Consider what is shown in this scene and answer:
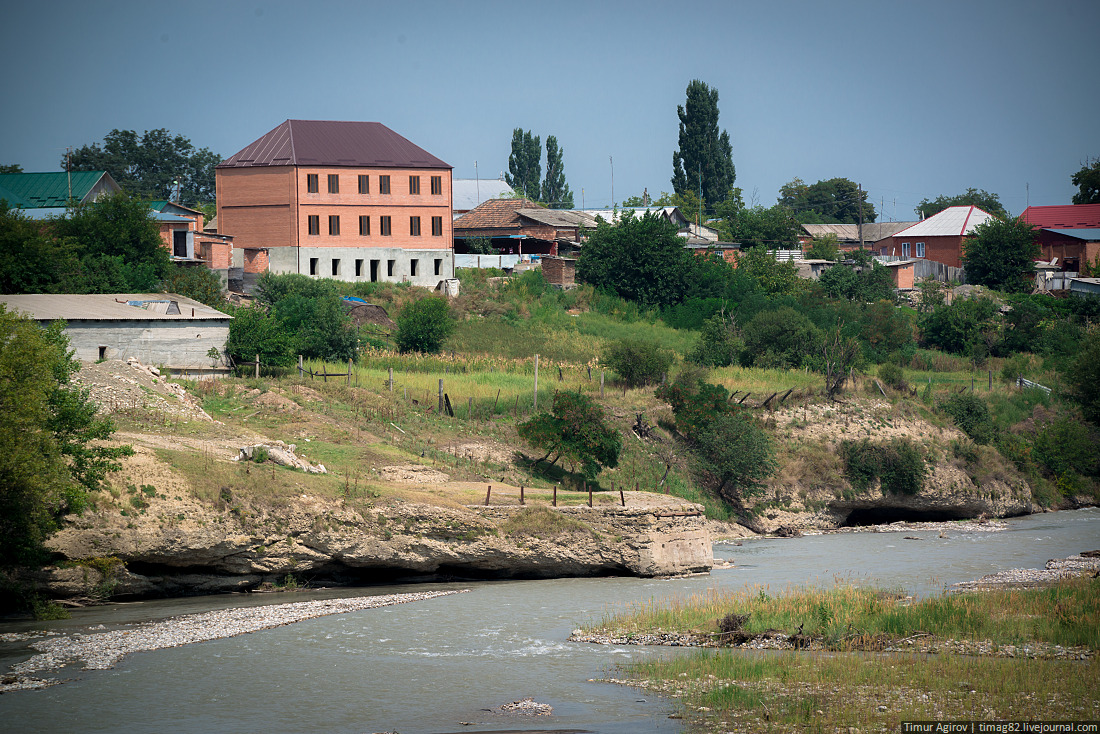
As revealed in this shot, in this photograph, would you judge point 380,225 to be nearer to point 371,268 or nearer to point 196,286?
point 371,268

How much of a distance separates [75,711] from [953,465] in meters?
38.9

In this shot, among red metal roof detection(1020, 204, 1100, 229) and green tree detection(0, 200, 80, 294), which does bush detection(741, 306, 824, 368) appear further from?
red metal roof detection(1020, 204, 1100, 229)

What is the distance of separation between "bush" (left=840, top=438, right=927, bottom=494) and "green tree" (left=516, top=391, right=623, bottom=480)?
40.8ft

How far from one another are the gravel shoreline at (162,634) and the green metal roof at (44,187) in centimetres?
4420

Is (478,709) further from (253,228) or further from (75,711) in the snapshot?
(253,228)

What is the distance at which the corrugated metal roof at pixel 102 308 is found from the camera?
3791cm

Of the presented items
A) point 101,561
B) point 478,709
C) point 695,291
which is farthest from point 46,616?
point 695,291

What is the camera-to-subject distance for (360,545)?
2911cm

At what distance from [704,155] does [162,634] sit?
3952 inches

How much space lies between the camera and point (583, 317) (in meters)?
66.8

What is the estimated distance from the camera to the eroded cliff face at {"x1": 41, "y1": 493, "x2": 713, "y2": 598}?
2600 centimetres

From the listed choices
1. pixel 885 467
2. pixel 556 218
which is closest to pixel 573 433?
pixel 885 467

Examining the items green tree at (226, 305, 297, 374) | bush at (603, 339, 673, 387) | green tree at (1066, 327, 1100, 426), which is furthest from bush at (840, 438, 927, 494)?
green tree at (226, 305, 297, 374)

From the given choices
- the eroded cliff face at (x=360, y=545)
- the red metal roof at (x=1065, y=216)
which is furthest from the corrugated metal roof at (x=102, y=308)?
the red metal roof at (x=1065, y=216)
